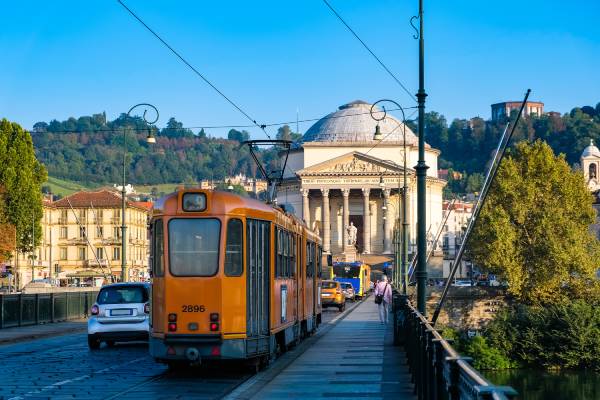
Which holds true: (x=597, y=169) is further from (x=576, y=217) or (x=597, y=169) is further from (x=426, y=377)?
(x=426, y=377)

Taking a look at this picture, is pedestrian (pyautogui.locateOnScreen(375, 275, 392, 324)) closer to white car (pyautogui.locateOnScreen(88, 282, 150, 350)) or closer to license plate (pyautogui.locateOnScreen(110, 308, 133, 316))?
white car (pyautogui.locateOnScreen(88, 282, 150, 350))

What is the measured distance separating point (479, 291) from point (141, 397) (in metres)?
70.1

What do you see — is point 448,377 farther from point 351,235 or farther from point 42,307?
point 351,235

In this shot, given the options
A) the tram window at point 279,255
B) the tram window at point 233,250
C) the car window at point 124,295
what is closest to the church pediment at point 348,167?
Result: the car window at point 124,295

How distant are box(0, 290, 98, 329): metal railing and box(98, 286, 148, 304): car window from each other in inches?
384

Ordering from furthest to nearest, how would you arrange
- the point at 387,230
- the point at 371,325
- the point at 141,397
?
the point at 387,230 < the point at 371,325 < the point at 141,397

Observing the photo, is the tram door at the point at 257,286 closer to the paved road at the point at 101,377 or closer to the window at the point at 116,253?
the paved road at the point at 101,377

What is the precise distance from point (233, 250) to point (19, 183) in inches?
2532

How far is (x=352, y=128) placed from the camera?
6275 inches

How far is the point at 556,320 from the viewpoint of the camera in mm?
63469

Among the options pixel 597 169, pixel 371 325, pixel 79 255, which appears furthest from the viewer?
pixel 597 169

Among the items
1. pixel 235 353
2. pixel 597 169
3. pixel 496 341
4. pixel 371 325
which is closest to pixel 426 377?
pixel 235 353

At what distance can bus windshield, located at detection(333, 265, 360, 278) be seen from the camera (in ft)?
277

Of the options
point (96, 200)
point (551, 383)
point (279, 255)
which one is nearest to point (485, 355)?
point (551, 383)
